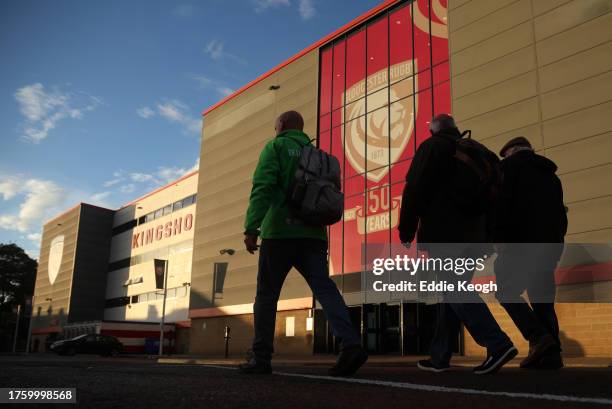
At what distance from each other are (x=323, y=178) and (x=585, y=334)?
46.9 feet

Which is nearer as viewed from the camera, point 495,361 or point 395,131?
point 495,361

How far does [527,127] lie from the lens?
17609mm

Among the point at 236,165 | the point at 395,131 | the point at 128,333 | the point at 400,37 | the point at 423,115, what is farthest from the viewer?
the point at 128,333

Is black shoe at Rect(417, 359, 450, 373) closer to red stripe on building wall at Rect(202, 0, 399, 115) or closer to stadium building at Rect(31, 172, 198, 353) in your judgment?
red stripe on building wall at Rect(202, 0, 399, 115)

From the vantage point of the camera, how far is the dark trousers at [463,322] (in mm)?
3316

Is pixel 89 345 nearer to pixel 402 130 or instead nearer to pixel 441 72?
pixel 402 130

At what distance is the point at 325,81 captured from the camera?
2698 centimetres

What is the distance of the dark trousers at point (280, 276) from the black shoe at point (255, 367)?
5 cm

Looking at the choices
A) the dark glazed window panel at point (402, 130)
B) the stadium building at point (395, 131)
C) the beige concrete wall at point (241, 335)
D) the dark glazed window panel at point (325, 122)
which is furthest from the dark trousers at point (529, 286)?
the dark glazed window panel at point (325, 122)

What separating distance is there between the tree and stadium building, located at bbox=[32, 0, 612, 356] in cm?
4135

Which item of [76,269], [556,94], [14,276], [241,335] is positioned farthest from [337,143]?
[14,276]

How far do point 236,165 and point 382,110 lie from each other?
39.1 ft

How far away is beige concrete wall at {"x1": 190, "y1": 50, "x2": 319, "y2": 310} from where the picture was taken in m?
28.7

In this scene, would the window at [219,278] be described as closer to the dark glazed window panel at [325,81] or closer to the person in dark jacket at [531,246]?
the dark glazed window panel at [325,81]
